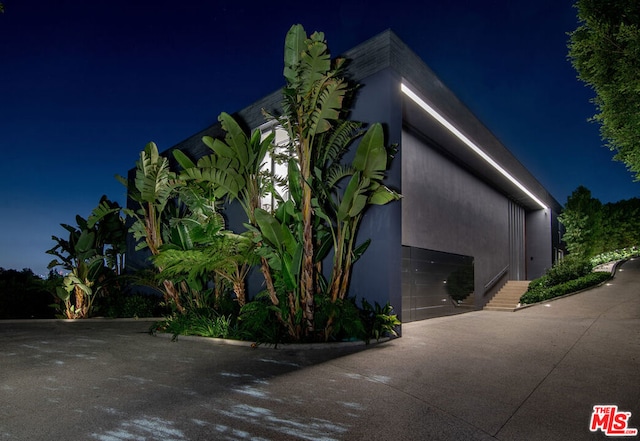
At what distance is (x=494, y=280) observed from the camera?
15.5 m

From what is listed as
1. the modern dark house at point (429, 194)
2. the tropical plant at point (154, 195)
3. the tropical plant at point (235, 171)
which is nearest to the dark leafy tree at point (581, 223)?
the modern dark house at point (429, 194)

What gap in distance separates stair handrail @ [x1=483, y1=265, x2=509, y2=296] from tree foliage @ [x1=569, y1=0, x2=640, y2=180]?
675 cm

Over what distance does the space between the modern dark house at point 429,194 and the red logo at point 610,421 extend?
3.86 meters

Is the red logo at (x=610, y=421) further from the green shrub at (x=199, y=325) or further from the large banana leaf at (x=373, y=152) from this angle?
the green shrub at (x=199, y=325)

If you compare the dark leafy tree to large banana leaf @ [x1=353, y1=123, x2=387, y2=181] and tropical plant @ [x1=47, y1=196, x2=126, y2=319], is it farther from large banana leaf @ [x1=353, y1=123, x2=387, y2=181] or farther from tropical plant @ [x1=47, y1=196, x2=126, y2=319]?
tropical plant @ [x1=47, y1=196, x2=126, y2=319]

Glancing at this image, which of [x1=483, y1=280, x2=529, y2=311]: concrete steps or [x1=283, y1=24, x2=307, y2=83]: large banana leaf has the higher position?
[x1=283, y1=24, x2=307, y2=83]: large banana leaf

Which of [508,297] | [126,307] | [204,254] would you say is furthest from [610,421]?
[508,297]

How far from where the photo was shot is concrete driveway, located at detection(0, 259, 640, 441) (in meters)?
2.97

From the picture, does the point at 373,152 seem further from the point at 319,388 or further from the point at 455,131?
the point at 455,131

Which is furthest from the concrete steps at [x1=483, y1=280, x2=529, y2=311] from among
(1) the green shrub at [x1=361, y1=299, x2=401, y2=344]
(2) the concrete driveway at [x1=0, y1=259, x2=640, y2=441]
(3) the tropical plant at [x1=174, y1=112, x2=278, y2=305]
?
(3) the tropical plant at [x1=174, y1=112, x2=278, y2=305]

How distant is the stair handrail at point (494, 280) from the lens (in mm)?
14734

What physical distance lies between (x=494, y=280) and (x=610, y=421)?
43.3ft

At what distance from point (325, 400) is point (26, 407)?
2618mm

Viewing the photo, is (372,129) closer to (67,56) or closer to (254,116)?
(254,116)
